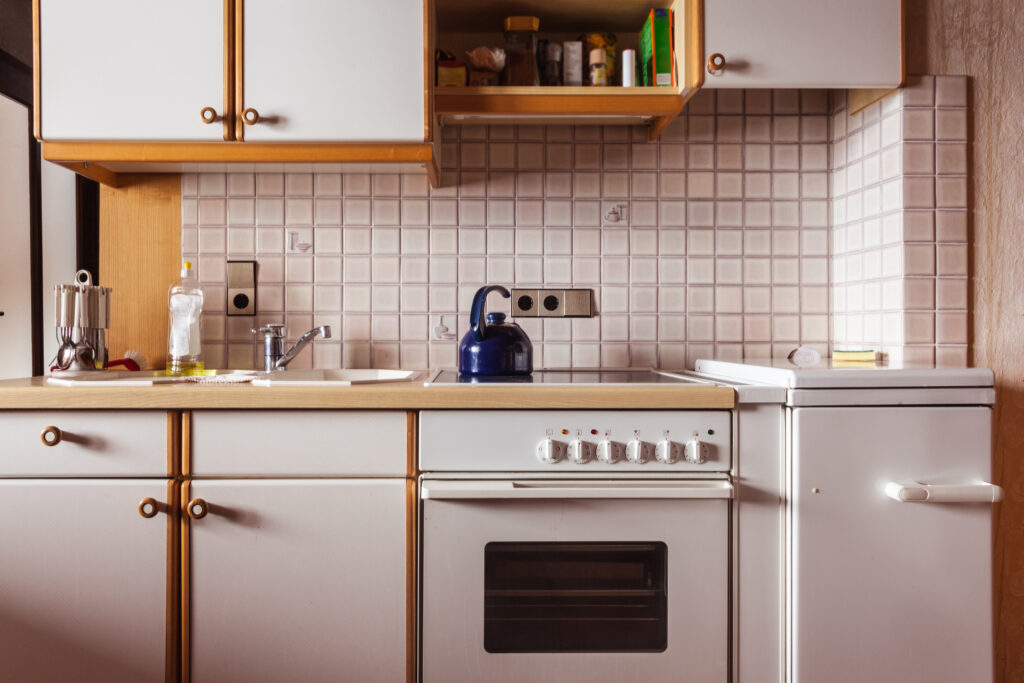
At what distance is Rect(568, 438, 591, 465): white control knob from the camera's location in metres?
1.23

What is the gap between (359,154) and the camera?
4.99 feet

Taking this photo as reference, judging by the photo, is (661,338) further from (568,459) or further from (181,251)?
(181,251)

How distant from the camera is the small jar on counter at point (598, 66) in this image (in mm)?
1675

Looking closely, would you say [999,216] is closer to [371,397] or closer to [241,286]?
[371,397]

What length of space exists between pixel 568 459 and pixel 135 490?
0.83m

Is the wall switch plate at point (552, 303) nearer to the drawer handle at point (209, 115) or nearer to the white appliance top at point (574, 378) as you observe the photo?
the white appliance top at point (574, 378)

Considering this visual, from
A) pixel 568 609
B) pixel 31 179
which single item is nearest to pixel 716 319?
pixel 568 609

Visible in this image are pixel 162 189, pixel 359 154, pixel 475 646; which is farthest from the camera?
pixel 162 189

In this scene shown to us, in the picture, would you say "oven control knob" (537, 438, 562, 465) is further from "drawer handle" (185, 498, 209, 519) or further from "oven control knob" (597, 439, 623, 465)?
"drawer handle" (185, 498, 209, 519)

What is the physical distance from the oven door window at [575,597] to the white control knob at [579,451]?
0.17 metres

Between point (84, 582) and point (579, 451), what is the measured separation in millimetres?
971

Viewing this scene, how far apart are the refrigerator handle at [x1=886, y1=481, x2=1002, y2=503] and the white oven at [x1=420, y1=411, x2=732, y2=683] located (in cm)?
30

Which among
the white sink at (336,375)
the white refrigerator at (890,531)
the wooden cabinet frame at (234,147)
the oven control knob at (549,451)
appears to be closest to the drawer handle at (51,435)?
the white sink at (336,375)

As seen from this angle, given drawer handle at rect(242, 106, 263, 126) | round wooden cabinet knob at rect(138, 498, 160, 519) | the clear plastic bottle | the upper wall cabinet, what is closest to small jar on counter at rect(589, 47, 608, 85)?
the upper wall cabinet
